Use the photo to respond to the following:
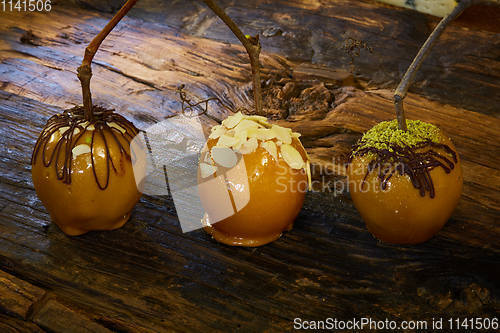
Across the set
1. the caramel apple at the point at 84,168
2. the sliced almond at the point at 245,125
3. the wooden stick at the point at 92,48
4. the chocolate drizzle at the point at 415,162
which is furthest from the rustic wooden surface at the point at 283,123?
the wooden stick at the point at 92,48

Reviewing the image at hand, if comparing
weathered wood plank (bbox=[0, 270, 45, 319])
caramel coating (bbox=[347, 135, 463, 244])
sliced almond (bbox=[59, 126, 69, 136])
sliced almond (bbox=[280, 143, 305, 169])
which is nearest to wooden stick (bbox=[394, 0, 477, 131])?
caramel coating (bbox=[347, 135, 463, 244])

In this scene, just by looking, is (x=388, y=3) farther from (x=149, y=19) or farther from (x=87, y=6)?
(x=87, y=6)

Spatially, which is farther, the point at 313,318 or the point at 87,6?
the point at 87,6

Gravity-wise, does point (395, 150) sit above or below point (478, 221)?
above

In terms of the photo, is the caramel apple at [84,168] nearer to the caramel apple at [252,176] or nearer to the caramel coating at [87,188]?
the caramel coating at [87,188]

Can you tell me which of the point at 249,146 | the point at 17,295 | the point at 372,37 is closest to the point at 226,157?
the point at 249,146

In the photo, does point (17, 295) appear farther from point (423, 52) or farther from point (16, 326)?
point (423, 52)

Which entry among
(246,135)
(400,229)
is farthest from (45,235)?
(400,229)

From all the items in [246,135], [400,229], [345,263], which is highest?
[246,135]
